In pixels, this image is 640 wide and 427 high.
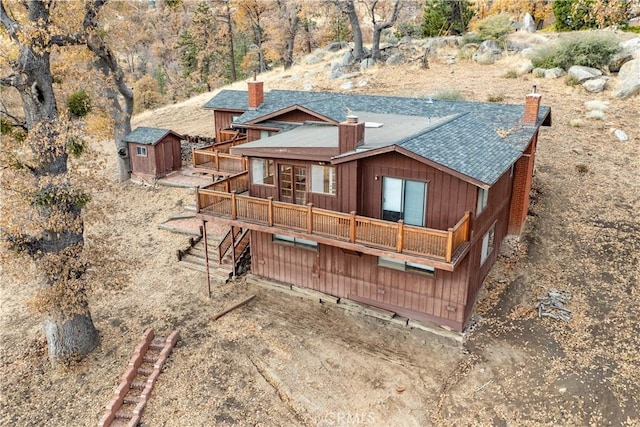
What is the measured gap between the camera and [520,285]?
18.0m

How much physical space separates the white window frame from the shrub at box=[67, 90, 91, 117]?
6.21 m

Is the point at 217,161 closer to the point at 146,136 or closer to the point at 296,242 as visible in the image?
the point at 296,242

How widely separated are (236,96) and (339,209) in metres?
16.2

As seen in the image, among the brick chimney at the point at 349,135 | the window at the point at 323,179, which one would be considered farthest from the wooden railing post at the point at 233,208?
the brick chimney at the point at 349,135

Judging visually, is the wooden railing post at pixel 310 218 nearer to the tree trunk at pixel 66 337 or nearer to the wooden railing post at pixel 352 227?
the wooden railing post at pixel 352 227

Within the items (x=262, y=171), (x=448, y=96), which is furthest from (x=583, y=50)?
(x=262, y=171)

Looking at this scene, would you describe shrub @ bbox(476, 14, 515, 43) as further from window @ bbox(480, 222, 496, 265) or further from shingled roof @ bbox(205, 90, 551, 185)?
window @ bbox(480, 222, 496, 265)

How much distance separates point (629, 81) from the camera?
104 ft

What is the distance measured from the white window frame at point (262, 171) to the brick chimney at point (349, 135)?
3343mm

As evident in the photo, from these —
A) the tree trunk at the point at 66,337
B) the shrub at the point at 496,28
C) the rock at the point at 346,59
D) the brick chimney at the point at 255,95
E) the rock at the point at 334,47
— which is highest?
the shrub at the point at 496,28

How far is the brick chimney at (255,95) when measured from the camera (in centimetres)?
2419

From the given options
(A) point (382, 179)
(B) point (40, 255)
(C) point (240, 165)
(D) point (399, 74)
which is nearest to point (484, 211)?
(A) point (382, 179)

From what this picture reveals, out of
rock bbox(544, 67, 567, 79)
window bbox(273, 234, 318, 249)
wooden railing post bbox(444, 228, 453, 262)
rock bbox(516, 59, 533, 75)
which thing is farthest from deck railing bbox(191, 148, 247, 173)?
rock bbox(516, 59, 533, 75)

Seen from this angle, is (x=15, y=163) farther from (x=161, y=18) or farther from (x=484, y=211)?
(x=161, y=18)
